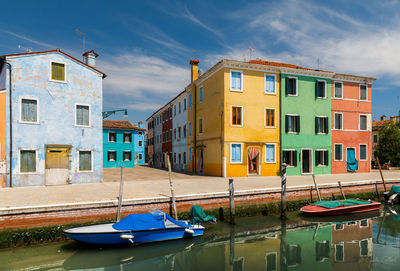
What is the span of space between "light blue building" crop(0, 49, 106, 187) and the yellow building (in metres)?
9.58

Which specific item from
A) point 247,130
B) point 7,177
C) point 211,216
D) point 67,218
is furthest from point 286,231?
point 7,177

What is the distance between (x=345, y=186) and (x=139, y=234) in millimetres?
14170

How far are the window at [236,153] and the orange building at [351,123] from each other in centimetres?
1016

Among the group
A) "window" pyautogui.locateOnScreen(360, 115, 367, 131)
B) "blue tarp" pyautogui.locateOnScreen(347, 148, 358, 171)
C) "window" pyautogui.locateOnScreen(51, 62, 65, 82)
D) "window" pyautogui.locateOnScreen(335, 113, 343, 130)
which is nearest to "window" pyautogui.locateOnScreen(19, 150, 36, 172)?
"window" pyautogui.locateOnScreen(51, 62, 65, 82)

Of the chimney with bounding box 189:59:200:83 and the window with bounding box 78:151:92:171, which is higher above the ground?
the chimney with bounding box 189:59:200:83

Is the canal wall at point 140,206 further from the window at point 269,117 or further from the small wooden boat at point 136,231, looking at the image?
the window at point 269,117

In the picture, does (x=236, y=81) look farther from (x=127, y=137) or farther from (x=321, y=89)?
(x=127, y=137)

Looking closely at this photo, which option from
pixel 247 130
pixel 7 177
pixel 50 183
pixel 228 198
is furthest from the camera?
pixel 247 130

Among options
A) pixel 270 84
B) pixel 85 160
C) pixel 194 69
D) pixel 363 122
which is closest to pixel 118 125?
pixel 194 69

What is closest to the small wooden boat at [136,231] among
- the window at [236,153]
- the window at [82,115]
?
the window at [82,115]

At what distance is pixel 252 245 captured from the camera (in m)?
11.1

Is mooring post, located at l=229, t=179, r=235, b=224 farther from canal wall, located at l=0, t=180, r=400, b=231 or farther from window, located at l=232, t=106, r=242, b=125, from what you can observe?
window, located at l=232, t=106, r=242, b=125

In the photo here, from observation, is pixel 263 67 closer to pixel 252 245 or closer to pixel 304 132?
pixel 304 132

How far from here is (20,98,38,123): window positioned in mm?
17094
